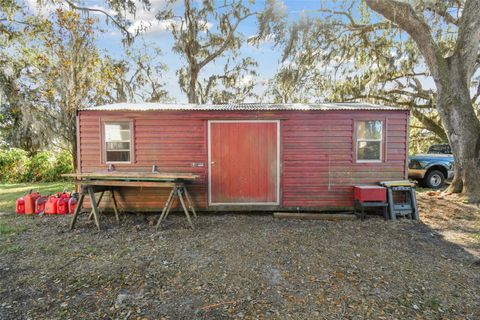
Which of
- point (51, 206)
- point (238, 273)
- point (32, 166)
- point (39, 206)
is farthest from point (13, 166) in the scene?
point (238, 273)

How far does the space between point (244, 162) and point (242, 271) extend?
3091mm

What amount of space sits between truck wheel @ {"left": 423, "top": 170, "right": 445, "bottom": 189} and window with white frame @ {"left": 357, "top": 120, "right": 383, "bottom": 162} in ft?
16.0

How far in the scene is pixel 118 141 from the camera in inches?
232

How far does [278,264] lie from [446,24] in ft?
34.4

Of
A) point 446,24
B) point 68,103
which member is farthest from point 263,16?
point 68,103

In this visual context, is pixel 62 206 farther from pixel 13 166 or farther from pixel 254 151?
pixel 13 166

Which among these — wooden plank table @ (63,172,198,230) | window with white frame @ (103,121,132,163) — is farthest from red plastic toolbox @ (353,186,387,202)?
window with white frame @ (103,121,132,163)

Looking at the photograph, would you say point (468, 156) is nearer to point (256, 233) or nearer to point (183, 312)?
point (256, 233)

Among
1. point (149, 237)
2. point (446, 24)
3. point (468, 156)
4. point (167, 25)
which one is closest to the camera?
point (149, 237)

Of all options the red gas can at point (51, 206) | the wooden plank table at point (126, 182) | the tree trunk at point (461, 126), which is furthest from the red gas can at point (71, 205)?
the tree trunk at point (461, 126)

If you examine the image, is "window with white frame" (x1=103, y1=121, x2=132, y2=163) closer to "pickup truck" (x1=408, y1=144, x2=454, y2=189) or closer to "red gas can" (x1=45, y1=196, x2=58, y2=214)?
"red gas can" (x1=45, y1=196, x2=58, y2=214)

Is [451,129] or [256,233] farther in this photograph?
[451,129]

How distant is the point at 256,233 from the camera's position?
15.3ft

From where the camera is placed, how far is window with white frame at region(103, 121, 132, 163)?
5855mm
